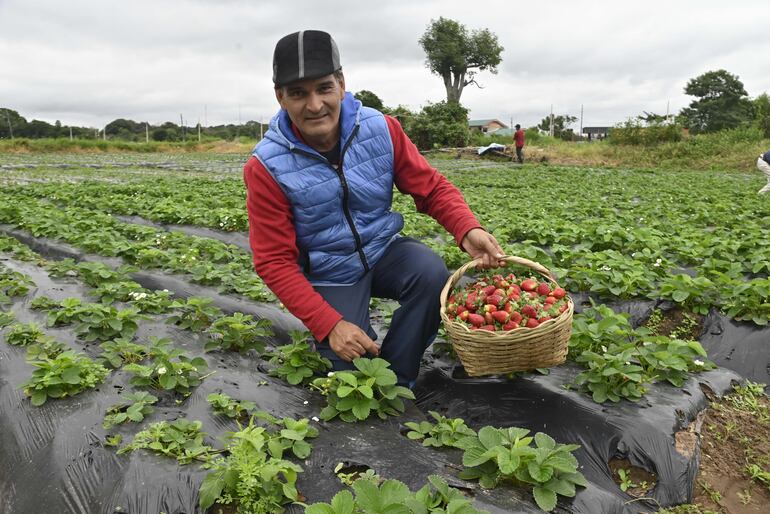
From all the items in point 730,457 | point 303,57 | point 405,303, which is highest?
point 303,57

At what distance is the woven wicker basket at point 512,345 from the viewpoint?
244 cm

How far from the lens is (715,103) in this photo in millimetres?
38125

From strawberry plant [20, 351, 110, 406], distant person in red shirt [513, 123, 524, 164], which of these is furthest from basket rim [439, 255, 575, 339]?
→ distant person in red shirt [513, 123, 524, 164]

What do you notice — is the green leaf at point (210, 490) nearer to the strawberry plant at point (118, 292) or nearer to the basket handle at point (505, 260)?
the basket handle at point (505, 260)

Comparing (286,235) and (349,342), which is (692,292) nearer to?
(349,342)

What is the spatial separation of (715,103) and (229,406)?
4367 cm

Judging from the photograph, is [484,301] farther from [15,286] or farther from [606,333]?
[15,286]

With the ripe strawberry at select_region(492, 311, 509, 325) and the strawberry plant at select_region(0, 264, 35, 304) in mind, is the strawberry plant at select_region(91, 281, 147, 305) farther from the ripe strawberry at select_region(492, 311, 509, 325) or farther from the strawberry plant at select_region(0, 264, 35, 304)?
the ripe strawberry at select_region(492, 311, 509, 325)

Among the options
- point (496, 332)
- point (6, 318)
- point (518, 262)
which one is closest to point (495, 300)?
point (496, 332)

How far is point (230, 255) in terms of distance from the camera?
550 cm

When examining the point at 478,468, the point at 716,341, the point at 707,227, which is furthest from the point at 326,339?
the point at 707,227

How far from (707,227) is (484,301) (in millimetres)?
6060

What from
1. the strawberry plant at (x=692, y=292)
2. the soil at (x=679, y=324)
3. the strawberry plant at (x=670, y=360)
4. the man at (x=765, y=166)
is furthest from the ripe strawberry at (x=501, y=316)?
the man at (x=765, y=166)

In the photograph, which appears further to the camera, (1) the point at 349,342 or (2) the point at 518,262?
(2) the point at 518,262
